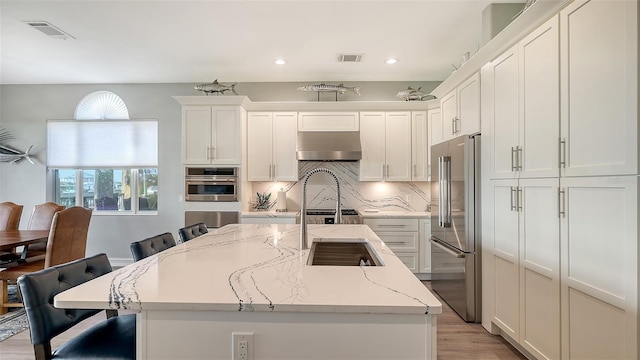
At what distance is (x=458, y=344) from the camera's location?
8.00ft

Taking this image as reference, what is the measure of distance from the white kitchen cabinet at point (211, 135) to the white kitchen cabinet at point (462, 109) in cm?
256

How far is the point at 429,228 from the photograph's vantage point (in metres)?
3.97

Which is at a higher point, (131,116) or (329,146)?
(131,116)

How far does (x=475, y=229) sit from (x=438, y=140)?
1.47 m

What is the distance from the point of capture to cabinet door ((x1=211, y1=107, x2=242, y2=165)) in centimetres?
401

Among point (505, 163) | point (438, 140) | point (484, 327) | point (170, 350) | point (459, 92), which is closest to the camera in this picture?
point (170, 350)

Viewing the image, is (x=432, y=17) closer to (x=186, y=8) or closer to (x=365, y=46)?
(x=365, y=46)

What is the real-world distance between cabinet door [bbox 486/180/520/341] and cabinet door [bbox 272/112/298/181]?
255 cm

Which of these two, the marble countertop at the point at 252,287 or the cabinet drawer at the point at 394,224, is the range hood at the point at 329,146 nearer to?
the cabinet drawer at the point at 394,224

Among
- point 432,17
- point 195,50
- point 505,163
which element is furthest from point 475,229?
point 195,50

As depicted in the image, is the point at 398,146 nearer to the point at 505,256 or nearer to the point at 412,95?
the point at 412,95

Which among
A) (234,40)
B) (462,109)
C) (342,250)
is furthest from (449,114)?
(234,40)

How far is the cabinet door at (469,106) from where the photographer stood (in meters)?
2.71

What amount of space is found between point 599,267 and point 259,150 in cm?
366
